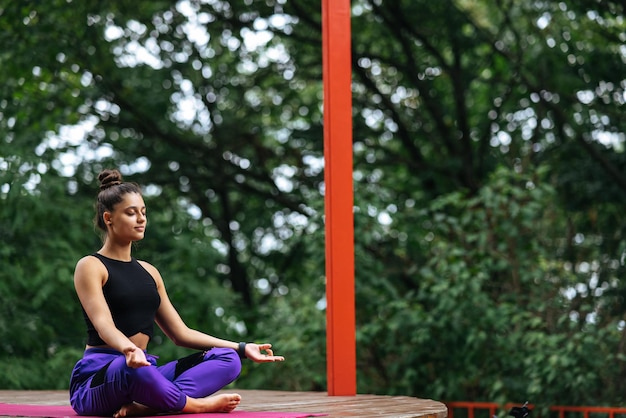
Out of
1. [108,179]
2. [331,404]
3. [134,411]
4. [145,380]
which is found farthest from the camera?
[331,404]

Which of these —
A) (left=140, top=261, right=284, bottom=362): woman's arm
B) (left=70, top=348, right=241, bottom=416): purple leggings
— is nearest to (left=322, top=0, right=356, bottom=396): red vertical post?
(left=140, top=261, right=284, bottom=362): woman's arm

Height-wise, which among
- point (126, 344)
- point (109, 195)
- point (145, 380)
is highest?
point (109, 195)

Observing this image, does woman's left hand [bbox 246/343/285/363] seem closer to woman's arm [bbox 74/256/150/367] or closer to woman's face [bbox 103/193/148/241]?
woman's arm [bbox 74/256/150/367]

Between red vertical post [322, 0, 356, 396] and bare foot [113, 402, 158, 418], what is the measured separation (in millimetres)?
1093

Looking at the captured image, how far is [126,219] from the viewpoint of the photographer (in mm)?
3270

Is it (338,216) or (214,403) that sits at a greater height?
(338,216)

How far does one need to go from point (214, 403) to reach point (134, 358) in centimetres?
47

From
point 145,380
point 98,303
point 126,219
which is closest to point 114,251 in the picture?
point 126,219

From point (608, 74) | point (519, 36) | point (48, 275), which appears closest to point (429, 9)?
point (519, 36)

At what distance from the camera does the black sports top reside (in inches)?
126

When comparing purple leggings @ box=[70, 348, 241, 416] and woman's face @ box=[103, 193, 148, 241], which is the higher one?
woman's face @ box=[103, 193, 148, 241]

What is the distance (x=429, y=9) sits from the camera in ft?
26.5

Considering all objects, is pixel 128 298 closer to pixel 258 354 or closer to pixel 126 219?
pixel 126 219

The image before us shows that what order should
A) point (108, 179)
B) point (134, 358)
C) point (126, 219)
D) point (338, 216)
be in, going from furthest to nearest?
point (338, 216) < point (108, 179) < point (126, 219) < point (134, 358)
